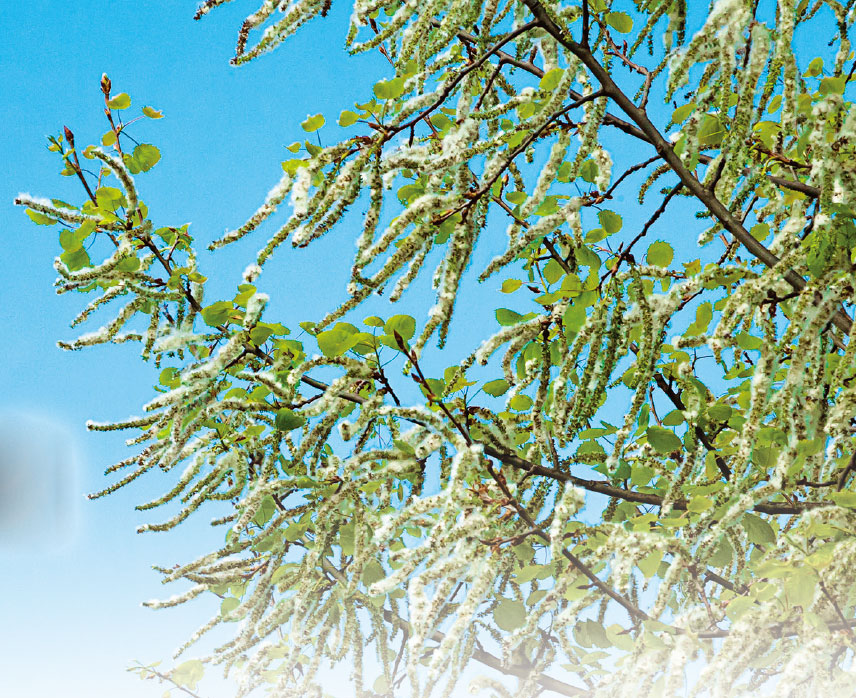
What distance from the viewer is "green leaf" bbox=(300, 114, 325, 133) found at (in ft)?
14.9

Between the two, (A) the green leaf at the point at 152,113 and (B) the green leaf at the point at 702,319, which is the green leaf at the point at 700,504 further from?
(A) the green leaf at the point at 152,113

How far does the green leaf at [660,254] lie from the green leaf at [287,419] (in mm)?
2442

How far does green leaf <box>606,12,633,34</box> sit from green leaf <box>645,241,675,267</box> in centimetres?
165

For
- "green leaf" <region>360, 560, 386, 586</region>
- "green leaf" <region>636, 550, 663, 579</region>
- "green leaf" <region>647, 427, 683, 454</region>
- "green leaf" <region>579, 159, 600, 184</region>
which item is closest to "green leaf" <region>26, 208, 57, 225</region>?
"green leaf" <region>360, 560, 386, 586</region>

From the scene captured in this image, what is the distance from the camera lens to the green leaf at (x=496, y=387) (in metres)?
4.91

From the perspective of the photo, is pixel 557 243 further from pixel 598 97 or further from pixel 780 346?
pixel 780 346

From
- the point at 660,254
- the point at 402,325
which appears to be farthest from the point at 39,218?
the point at 660,254

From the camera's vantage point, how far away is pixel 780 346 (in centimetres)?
377

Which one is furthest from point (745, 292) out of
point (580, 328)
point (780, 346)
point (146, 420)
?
point (146, 420)

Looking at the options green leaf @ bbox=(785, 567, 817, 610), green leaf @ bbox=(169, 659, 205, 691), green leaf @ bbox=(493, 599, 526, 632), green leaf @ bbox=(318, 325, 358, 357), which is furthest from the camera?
green leaf @ bbox=(169, 659, 205, 691)

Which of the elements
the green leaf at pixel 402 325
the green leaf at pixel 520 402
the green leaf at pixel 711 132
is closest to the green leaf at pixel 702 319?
the green leaf at pixel 711 132

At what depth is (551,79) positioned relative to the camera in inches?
159

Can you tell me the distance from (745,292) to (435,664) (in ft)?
8.19

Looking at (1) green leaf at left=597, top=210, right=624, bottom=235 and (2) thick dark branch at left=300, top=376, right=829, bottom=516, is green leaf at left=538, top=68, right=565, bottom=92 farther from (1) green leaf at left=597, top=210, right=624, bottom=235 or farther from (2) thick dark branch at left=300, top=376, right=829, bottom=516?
(2) thick dark branch at left=300, top=376, right=829, bottom=516
